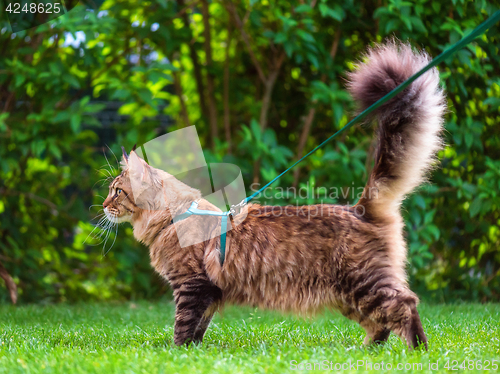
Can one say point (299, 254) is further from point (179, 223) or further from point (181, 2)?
point (181, 2)

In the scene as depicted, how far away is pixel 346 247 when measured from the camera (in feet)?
8.09

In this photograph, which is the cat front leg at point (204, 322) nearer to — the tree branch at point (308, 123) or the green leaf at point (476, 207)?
the tree branch at point (308, 123)

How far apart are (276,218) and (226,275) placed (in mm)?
441

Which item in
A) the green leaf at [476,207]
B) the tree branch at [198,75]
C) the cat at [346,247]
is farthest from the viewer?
the tree branch at [198,75]

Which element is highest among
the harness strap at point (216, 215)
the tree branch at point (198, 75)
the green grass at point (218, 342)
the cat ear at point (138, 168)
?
the tree branch at point (198, 75)

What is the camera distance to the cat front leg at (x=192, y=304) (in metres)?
2.56

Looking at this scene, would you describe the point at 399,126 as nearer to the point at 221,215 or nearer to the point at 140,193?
the point at 221,215

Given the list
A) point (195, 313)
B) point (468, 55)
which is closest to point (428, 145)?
point (195, 313)

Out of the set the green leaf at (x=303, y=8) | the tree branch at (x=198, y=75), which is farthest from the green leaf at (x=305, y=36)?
the tree branch at (x=198, y=75)

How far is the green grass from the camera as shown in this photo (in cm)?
209

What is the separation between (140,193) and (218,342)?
1015mm

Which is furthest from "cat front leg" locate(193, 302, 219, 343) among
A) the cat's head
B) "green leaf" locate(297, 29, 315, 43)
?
"green leaf" locate(297, 29, 315, 43)

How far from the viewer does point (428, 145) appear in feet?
8.26

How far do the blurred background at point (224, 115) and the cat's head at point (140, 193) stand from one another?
138 centimetres
